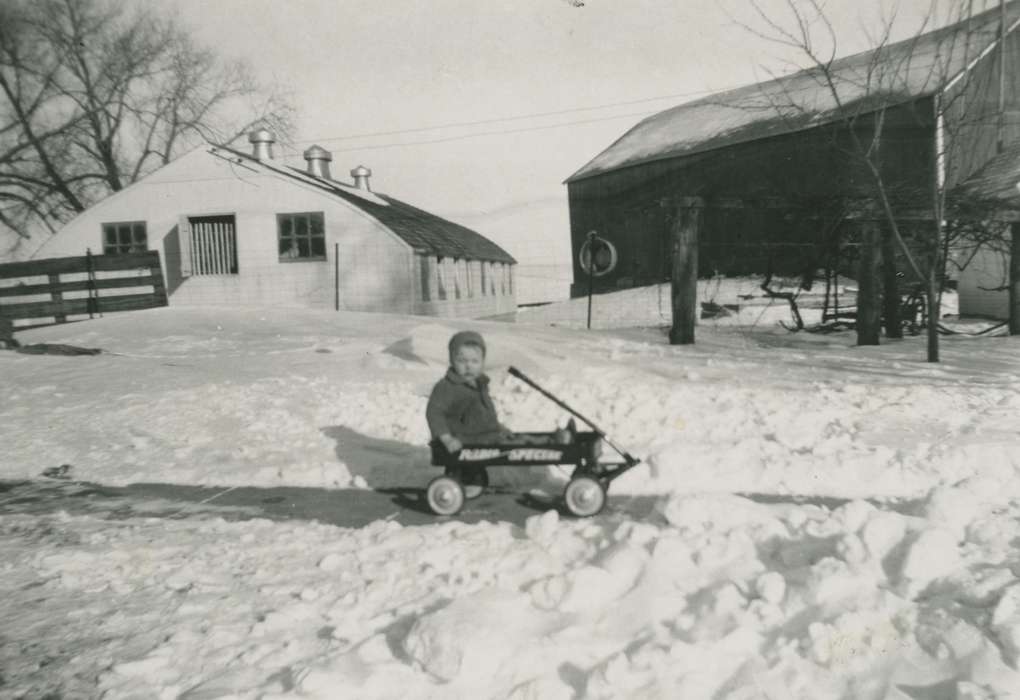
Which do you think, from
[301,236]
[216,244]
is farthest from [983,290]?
[216,244]

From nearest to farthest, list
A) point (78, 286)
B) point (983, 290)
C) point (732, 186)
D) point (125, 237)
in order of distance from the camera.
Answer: point (983, 290) < point (78, 286) < point (125, 237) < point (732, 186)

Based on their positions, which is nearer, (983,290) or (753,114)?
(983,290)

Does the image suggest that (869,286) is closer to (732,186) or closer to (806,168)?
(806,168)

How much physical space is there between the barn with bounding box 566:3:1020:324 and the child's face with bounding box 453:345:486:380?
5.72 metres

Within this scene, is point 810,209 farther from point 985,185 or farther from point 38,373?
point 38,373

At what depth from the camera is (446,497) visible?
4.58 metres

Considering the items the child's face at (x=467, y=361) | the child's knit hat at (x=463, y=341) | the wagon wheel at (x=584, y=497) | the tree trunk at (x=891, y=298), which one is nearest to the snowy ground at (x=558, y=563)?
the wagon wheel at (x=584, y=497)

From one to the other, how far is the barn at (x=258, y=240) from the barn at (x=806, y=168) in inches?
266

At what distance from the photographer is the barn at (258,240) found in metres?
20.5

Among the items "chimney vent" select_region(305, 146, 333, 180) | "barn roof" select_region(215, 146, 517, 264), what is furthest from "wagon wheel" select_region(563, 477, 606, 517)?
"chimney vent" select_region(305, 146, 333, 180)

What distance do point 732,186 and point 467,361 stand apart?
21221 millimetres

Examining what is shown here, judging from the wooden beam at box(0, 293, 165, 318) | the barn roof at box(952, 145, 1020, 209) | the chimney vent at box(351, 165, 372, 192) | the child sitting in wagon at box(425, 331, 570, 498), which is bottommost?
the child sitting in wagon at box(425, 331, 570, 498)

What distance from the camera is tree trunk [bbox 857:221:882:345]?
9734 mm

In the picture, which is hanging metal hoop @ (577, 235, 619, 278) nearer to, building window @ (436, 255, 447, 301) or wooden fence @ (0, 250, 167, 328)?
building window @ (436, 255, 447, 301)
